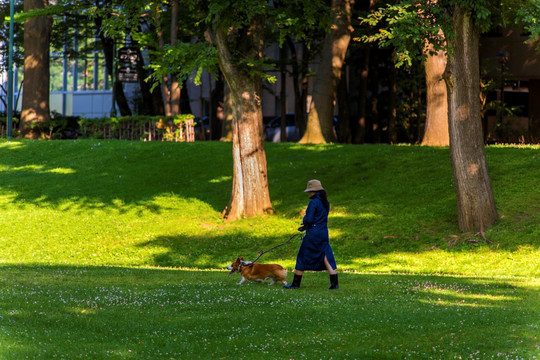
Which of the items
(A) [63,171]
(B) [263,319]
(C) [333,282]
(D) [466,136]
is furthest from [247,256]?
(A) [63,171]

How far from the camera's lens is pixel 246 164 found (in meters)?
22.2

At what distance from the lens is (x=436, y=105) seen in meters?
26.3

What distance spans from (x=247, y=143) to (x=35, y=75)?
691 inches

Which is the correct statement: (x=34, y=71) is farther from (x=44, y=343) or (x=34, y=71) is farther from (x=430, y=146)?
(x=44, y=343)

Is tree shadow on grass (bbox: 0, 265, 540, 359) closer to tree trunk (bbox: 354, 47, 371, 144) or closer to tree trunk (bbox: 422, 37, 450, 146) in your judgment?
tree trunk (bbox: 422, 37, 450, 146)

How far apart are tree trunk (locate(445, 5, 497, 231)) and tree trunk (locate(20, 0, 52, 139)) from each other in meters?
22.9

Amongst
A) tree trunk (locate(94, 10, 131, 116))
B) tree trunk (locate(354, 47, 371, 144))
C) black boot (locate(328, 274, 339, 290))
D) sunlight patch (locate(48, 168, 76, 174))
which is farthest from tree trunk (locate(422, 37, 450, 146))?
tree trunk (locate(94, 10, 131, 116))

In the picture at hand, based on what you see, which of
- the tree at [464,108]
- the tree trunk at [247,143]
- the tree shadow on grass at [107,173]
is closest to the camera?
the tree at [464,108]

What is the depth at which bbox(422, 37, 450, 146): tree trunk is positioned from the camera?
86.4 ft

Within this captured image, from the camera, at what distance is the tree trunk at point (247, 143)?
22.2 m

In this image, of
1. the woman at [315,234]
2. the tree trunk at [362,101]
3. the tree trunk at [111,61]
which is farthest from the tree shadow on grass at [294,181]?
the tree trunk at [111,61]

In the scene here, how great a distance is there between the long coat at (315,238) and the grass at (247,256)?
1.65 feet

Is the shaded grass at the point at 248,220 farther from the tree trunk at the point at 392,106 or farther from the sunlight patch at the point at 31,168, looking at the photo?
the tree trunk at the point at 392,106

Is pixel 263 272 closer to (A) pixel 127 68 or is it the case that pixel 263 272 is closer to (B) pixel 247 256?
(B) pixel 247 256
